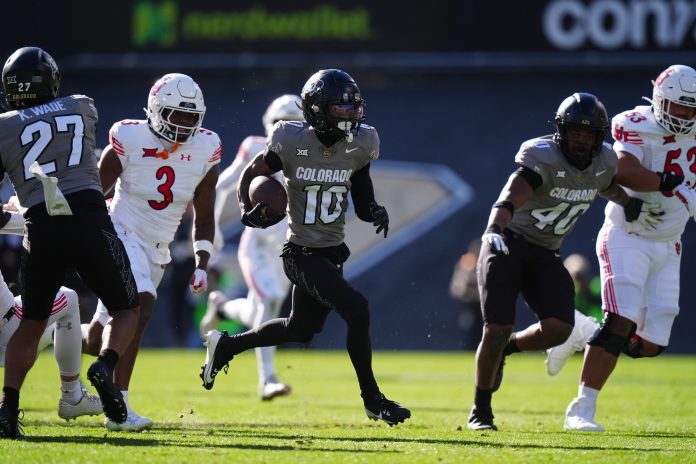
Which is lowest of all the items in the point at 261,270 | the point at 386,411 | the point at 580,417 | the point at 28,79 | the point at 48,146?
the point at 261,270

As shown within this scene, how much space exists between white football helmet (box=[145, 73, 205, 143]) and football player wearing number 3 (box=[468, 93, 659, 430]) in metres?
1.71

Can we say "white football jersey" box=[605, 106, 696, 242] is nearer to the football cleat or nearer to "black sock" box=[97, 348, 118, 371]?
the football cleat

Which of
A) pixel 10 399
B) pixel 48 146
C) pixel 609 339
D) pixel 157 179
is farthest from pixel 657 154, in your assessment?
pixel 10 399

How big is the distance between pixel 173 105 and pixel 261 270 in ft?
9.86

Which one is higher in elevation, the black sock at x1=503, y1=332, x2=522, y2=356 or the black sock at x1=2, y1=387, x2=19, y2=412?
the black sock at x1=2, y1=387, x2=19, y2=412

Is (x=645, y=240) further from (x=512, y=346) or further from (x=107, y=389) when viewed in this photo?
(x=107, y=389)

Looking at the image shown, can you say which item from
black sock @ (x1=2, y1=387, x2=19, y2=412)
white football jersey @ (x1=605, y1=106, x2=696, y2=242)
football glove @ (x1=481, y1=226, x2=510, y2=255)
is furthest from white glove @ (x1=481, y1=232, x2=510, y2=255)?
black sock @ (x1=2, y1=387, x2=19, y2=412)

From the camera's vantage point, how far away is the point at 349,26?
1612cm

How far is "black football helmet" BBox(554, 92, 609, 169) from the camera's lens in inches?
256

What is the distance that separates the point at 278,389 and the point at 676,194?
3.37 metres

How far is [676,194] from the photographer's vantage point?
688 centimetres

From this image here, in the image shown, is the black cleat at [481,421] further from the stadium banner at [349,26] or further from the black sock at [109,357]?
the stadium banner at [349,26]

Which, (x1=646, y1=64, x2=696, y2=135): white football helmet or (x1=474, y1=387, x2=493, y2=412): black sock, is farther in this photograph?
(x1=646, y1=64, x2=696, y2=135): white football helmet

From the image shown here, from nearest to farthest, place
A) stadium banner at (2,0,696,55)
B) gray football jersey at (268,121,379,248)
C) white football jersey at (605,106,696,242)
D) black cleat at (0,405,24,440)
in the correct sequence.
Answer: black cleat at (0,405,24,440), gray football jersey at (268,121,379,248), white football jersey at (605,106,696,242), stadium banner at (2,0,696,55)
